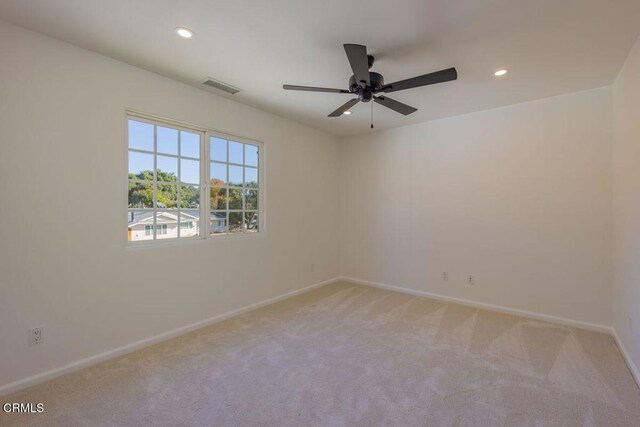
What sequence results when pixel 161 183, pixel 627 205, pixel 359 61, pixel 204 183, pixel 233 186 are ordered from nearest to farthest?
pixel 359 61 < pixel 627 205 < pixel 161 183 < pixel 204 183 < pixel 233 186

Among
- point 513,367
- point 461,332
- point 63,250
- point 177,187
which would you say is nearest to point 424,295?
point 461,332

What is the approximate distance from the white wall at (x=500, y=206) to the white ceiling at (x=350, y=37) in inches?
23.4

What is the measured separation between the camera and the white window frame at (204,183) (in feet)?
8.54

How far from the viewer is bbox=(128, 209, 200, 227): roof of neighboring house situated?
267 centimetres

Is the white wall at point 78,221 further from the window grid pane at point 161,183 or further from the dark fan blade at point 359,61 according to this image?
the dark fan blade at point 359,61

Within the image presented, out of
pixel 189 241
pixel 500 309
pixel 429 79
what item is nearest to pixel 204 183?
pixel 189 241

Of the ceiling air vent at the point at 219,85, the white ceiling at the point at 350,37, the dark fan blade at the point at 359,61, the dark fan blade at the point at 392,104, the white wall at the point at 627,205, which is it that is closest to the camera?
the dark fan blade at the point at 359,61

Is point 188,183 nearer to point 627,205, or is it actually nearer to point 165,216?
point 165,216

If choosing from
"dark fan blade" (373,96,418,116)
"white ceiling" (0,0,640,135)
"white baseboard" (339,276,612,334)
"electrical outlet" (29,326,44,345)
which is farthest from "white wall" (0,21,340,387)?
"white baseboard" (339,276,612,334)

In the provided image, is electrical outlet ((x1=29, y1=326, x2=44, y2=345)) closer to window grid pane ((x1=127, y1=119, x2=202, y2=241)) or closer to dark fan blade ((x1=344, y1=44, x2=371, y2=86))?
window grid pane ((x1=127, y1=119, x2=202, y2=241))

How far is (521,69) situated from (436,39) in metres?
1.04

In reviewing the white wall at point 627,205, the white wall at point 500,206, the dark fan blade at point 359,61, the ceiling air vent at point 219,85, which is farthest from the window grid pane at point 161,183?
the white wall at point 627,205

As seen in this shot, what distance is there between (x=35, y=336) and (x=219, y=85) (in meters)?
2.59

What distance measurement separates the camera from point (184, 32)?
208 centimetres
